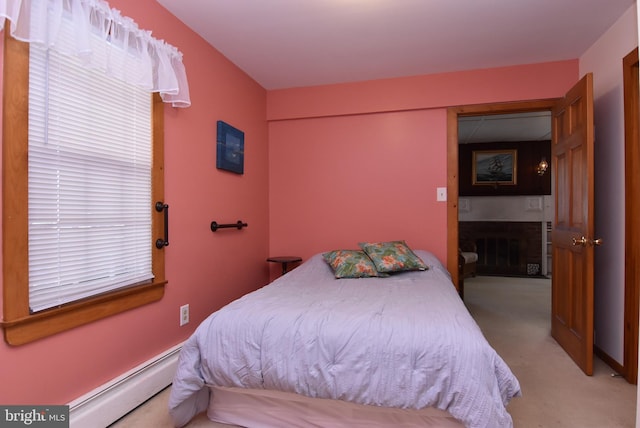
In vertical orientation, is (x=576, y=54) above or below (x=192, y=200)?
above

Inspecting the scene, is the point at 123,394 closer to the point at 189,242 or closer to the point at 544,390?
the point at 189,242

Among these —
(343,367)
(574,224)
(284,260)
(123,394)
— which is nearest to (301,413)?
(343,367)

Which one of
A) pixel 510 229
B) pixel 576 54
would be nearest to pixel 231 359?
pixel 576 54

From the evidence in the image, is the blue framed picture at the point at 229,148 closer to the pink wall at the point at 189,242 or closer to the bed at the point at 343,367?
the pink wall at the point at 189,242

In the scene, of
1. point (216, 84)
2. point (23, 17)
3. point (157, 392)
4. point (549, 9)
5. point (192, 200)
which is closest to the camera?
point (23, 17)

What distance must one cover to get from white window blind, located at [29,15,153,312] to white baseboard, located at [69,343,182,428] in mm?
477

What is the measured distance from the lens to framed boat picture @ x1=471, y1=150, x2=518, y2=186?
18.8ft

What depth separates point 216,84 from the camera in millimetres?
2557

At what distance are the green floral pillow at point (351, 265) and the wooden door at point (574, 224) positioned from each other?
1324mm

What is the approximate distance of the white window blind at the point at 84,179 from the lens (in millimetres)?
1368

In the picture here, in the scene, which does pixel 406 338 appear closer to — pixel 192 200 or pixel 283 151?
pixel 192 200

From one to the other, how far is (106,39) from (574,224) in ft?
9.99

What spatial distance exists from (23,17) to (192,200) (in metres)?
1.24

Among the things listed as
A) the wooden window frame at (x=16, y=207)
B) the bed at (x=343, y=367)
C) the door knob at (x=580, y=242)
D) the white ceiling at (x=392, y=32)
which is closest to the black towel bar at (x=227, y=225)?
the bed at (x=343, y=367)
